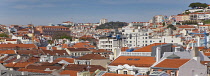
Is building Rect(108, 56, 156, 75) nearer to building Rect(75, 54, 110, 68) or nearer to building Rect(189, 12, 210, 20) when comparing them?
building Rect(75, 54, 110, 68)

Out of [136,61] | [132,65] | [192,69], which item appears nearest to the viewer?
[192,69]

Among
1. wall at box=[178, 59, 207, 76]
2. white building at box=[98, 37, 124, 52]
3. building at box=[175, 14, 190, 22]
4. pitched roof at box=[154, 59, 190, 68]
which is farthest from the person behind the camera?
building at box=[175, 14, 190, 22]

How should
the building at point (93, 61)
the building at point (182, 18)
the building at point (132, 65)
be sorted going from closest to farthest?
the building at point (132, 65)
the building at point (93, 61)
the building at point (182, 18)

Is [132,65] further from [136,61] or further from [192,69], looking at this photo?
[192,69]

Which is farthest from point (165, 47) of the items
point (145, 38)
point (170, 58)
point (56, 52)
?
point (145, 38)

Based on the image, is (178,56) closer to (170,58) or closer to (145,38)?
(170,58)

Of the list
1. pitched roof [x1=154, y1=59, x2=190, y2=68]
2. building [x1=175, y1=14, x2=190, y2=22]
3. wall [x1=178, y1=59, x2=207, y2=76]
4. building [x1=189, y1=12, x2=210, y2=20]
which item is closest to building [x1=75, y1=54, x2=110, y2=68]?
pitched roof [x1=154, y1=59, x2=190, y2=68]

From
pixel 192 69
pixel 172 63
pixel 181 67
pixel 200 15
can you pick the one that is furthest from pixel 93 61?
pixel 200 15

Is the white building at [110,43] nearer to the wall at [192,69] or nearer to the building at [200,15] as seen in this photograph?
the building at [200,15]

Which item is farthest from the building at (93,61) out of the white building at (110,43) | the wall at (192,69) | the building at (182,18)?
the building at (182,18)
